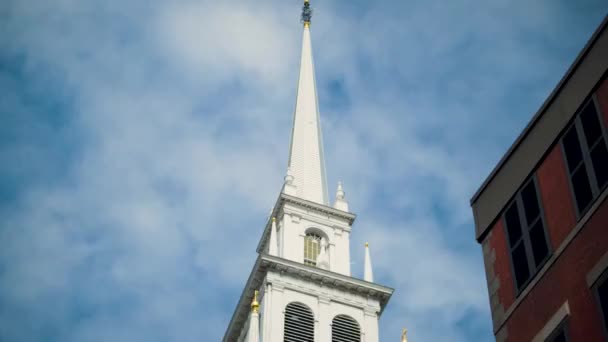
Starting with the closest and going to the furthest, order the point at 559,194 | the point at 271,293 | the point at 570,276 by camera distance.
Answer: the point at 570,276 → the point at 559,194 → the point at 271,293

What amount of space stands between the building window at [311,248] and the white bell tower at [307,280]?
70 mm

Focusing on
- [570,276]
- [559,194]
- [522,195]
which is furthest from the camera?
[522,195]

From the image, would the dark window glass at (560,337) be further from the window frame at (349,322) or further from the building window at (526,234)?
the window frame at (349,322)

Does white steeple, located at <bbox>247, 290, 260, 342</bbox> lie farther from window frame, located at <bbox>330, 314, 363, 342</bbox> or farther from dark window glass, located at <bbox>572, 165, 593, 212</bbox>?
dark window glass, located at <bbox>572, 165, 593, 212</bbox>

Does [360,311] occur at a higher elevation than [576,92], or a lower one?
higher

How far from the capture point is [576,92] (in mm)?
24609

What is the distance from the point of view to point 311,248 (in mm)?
70938

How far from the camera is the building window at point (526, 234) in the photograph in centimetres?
2419

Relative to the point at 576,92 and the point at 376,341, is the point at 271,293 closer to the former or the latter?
the point at 376,341

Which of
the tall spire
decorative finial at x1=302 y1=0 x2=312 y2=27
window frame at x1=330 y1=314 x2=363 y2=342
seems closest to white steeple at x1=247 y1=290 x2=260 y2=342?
window frame at x1=330 y1=314 x2=363 y2=342

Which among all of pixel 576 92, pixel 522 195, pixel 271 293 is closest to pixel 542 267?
pixel 522 195

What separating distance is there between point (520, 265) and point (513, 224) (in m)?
1.46

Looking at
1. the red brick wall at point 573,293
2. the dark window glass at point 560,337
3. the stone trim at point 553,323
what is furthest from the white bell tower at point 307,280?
the dark window glass at point 560,337

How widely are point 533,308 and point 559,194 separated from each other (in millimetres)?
2828
